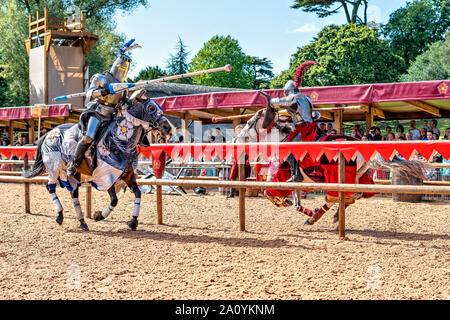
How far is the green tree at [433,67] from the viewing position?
31923 mm

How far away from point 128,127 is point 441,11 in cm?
3850

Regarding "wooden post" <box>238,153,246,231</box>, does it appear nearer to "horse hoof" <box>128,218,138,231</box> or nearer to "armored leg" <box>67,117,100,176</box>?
"horse hoof" <box>128,218,138,231</box>

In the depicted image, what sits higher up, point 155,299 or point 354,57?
point 354,57

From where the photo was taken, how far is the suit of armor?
23.3 feet

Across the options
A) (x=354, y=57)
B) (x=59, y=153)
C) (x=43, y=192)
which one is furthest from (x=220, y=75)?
(x=59, y=153)

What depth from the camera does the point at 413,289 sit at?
163 inches

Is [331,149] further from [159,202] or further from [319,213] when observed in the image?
[159,202]

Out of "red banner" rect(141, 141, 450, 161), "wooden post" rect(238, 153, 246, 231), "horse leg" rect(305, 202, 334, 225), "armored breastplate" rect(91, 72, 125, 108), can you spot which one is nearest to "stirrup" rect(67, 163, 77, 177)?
"armored breastplate" rect(91, 72, 125, 108)

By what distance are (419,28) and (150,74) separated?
2320cm

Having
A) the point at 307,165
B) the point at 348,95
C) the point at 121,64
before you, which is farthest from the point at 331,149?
the point at 348,95

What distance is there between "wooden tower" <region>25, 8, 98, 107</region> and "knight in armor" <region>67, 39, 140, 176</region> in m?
17.0
